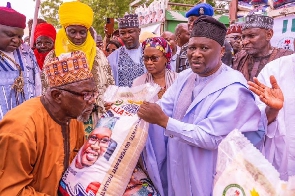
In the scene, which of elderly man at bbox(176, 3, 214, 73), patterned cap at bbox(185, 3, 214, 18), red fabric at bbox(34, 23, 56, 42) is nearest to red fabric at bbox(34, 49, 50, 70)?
red fabric at bbox(34, 23, 56, 42)

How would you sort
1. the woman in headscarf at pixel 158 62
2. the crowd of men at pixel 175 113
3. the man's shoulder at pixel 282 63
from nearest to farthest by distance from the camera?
the crowd of men at pixel 175 113 → the man's shoulder at pixel 282 63 → the woman in headscarf at pixel 158 62

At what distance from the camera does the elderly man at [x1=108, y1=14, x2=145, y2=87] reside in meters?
4.38

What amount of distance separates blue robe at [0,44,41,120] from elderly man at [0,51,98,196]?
132 cm

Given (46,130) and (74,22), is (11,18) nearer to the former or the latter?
(74,22)

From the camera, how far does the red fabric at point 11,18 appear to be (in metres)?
3.24

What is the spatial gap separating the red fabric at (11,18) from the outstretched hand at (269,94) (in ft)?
7.31

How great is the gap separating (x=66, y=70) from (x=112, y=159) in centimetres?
63

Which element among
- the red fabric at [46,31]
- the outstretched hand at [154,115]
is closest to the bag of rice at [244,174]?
the outstretched hand at [154,115]

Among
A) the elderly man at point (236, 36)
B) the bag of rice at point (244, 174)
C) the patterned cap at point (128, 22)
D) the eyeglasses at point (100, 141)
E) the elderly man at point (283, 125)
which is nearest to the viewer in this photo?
the bag of rice at point (244, 174)

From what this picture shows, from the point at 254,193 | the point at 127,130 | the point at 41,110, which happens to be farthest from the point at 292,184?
the point at 41,110

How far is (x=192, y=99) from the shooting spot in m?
2.62

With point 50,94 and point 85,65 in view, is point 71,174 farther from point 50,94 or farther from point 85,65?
point 85,65

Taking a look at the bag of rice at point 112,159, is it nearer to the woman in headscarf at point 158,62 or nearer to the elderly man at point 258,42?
the woman in headscarf at point 158,62

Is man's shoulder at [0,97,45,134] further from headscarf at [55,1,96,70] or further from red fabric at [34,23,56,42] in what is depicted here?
red fabric at [34,23,56,42]
